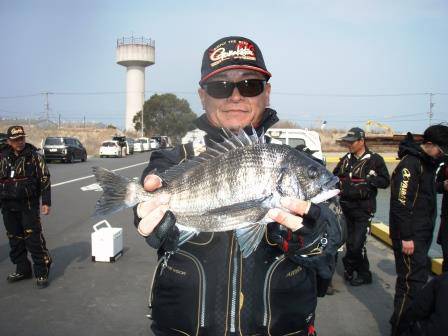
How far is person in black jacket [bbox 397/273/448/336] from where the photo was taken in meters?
2.91

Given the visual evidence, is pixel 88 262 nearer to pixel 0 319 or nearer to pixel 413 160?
pixel 0 319

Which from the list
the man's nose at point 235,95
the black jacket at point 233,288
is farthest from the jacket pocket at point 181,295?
the man's nose at point 235,95

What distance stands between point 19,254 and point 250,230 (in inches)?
216

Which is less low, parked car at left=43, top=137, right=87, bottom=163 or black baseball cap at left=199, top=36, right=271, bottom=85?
black baseball cap at left=199, top=36, right=271, bottom=85

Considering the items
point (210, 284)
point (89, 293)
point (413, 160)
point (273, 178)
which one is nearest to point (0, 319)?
point (89, 293)

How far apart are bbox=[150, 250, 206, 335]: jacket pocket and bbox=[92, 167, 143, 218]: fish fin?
432 millimetres

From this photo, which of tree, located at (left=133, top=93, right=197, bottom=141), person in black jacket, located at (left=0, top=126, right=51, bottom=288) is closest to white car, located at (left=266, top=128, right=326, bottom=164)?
person in black jacket, located at (left=0, top=126, right=51, bottom=288)

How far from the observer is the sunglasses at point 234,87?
8.79ft

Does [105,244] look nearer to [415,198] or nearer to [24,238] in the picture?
[24,238]

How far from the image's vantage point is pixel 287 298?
236cm

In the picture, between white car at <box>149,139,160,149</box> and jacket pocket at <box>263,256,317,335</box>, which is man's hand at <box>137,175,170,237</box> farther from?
white car at <box>149,139,160,149</box>

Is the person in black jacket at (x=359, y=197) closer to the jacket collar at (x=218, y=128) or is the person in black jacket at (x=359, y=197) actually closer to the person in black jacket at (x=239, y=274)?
the jacket collar at (x=218, y=128)

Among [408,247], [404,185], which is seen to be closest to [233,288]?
[408,247]

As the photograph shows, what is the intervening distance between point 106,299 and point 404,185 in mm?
4237
